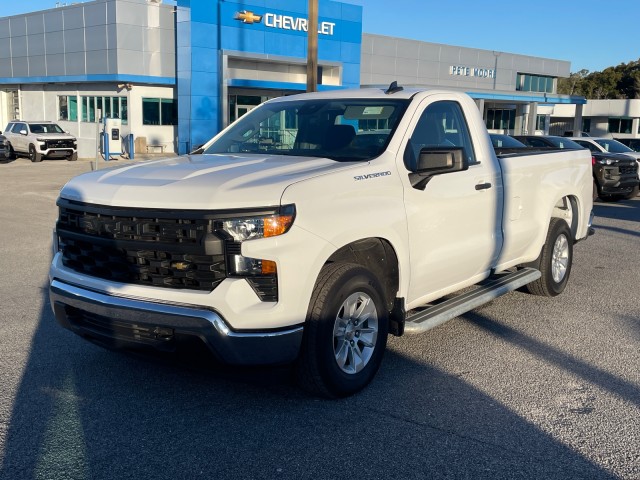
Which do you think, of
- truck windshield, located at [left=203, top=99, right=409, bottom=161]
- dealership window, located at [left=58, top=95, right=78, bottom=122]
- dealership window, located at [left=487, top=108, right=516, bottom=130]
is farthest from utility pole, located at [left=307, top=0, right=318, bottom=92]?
dealership window, located at [left=487, top=108, right=516, bottom=130]

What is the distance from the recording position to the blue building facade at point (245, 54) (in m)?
35.4

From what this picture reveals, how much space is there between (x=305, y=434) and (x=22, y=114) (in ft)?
146

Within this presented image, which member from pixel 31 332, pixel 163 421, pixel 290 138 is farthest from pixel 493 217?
pixel 31 332

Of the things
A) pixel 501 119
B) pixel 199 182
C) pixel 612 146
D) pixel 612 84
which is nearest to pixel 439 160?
pixel 199 182

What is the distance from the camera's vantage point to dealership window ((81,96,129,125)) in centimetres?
3756

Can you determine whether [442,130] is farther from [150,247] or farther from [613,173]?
[613,173]

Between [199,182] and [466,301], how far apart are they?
2.60 m

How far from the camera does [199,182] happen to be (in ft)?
14.0

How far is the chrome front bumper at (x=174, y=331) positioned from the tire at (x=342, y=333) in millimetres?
185

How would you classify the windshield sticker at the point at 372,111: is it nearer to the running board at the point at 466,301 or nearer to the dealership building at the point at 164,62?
the running board at the point at 466,301

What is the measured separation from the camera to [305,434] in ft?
13.7

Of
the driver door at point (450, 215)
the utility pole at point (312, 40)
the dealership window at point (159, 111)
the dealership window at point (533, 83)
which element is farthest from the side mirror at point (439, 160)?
the dealership window at point (533, 83)

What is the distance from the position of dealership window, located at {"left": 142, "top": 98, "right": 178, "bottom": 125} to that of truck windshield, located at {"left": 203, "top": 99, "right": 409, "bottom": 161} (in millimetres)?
33120

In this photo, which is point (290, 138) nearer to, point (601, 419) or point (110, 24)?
point (601, 419)
